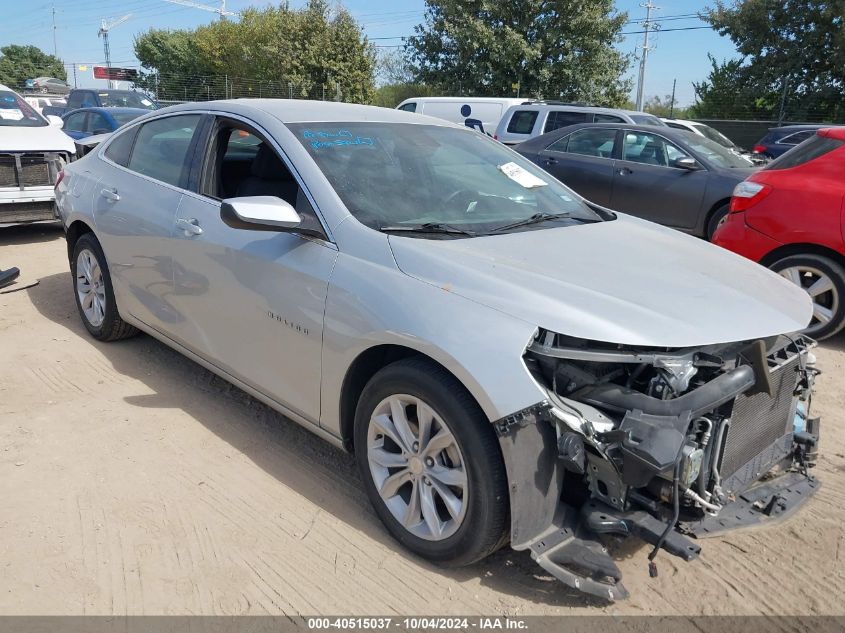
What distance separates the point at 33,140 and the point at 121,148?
4.61 metres

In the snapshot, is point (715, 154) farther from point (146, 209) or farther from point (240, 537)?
point (240, 537)

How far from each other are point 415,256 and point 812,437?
6.27 feet

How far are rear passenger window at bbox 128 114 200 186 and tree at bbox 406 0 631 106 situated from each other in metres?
25.6

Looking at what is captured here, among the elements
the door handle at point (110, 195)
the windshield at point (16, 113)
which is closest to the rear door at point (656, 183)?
the door handle at point (110, 195)

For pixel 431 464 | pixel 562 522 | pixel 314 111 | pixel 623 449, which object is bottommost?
pixel 562 522

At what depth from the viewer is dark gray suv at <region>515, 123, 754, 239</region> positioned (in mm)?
8898

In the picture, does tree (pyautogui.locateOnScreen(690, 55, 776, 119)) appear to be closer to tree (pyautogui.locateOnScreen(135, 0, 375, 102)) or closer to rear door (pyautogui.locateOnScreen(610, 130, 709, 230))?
tree (pyautogui.locateOnScreen(135, 0, 375, 102))

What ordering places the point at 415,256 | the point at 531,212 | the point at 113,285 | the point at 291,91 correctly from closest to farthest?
the point at 415,256
the point at 531,212
the point at 113,285
the point at 291,91

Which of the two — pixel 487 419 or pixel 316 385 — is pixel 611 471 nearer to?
pixel 487 419

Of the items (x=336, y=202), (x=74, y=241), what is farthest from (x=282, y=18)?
(x=336, y=202)

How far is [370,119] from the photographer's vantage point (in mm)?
3885

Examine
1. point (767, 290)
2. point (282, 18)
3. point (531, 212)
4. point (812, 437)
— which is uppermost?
point (282, 18)

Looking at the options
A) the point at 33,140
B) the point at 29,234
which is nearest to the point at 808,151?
the point at 33,140

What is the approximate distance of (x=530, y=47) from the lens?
2839 centimetres
